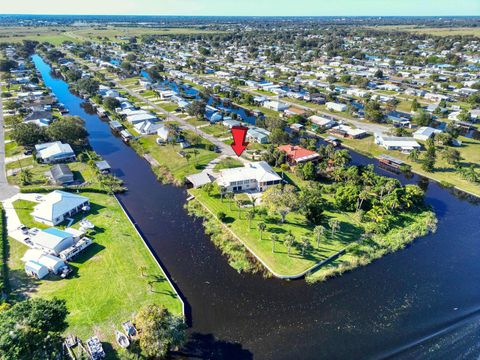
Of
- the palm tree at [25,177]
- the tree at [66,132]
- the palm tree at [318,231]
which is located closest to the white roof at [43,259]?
the palm tree at [25,177]

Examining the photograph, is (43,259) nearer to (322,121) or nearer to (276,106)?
(322,121)

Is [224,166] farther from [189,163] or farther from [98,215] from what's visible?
[98,215]

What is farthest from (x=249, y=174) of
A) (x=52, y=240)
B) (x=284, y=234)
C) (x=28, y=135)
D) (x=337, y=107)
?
(x=337, y=107)

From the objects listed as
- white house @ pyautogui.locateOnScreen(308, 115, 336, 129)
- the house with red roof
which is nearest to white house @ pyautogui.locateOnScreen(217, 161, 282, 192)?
the house with red roof

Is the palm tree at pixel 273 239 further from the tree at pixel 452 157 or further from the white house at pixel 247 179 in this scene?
the tree at pixel 452 157

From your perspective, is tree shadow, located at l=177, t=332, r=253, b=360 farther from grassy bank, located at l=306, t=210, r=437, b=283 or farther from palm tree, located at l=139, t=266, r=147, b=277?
grassy bank, located at l=306, t=210, r=437, b=283

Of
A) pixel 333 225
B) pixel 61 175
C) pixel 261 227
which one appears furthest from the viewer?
pixel 61 175
